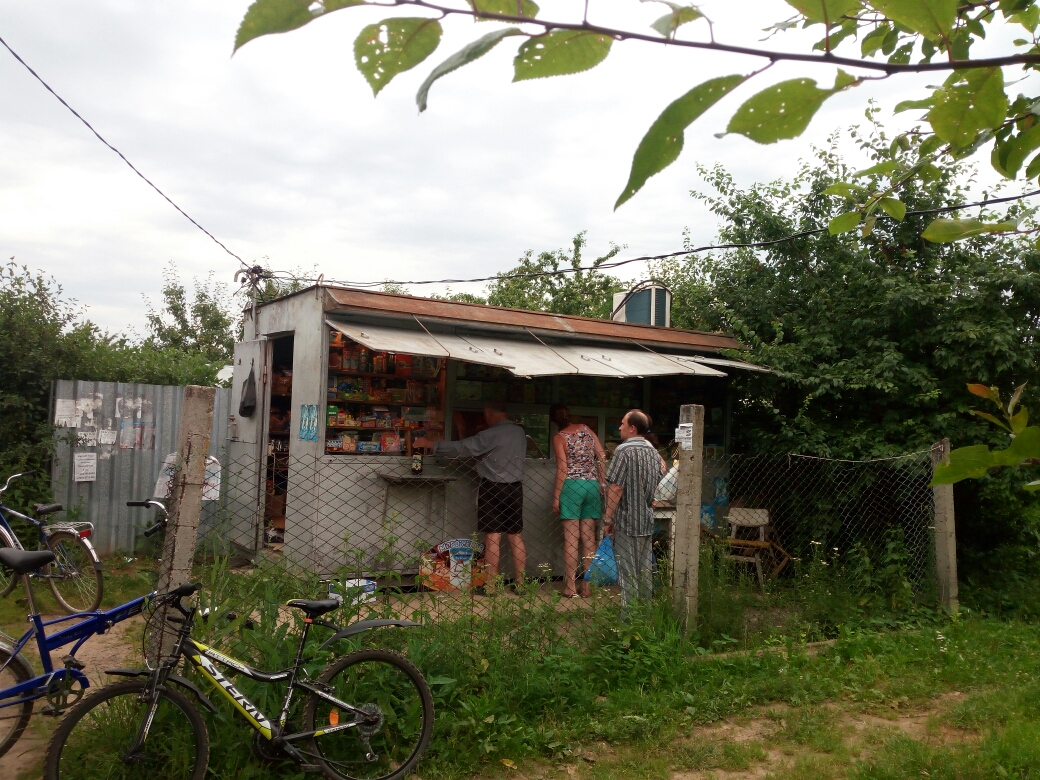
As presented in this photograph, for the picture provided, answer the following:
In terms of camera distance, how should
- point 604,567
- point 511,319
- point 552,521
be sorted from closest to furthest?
1. point 604,567
2. point 511,319
3. point 552,521

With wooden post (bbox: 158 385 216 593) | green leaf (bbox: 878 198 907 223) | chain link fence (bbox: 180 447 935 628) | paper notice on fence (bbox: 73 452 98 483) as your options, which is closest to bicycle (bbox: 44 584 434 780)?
wooden post (bbox: 158 385 216 593)

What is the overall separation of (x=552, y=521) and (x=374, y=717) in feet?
15.0

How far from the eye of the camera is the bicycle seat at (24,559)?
3.64m

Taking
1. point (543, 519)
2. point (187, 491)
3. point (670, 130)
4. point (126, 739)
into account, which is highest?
point (670, 130)

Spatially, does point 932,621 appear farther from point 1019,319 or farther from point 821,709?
point 1019,319

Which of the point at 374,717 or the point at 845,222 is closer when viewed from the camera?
the point at 845,222

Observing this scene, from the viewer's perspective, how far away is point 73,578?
22.3 feet

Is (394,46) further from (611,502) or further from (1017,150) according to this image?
(611,502)

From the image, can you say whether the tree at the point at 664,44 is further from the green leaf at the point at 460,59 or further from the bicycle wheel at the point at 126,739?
the bicycle wheel at the point at 126,739

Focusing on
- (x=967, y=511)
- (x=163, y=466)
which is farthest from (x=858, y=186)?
(x=163, y=466)

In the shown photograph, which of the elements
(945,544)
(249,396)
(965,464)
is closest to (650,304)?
(945,544)

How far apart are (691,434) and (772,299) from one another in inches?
174

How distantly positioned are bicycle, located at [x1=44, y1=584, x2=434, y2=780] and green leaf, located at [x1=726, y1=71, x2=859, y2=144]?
3.16m

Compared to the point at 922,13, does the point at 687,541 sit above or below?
below
